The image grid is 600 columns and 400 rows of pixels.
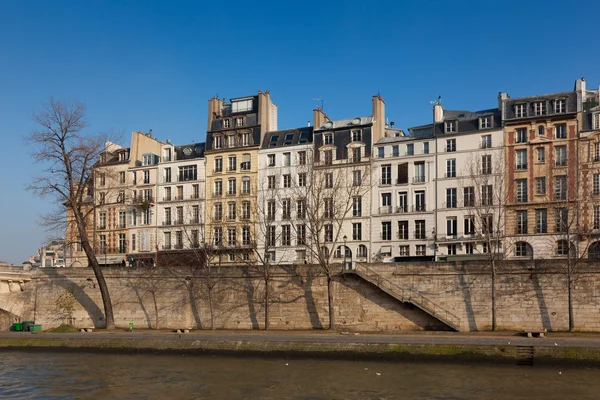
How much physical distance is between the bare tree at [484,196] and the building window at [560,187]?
339cm

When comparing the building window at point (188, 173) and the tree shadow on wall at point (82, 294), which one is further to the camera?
the building window at point (188, 173)

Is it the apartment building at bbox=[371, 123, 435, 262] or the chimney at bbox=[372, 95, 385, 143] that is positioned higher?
the chimney at bbox=[372, 95, 385, 143]

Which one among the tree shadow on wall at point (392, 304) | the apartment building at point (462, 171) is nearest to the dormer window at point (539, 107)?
the apartment building at point (462, 171)

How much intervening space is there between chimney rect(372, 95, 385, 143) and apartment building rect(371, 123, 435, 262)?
1.32 m

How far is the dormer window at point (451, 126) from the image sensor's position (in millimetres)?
48000

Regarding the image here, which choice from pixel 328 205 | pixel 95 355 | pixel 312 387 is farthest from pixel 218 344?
pixel 328 205

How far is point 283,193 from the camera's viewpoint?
169 ft

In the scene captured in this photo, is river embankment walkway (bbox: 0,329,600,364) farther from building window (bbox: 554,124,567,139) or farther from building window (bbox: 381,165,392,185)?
building window (bbox: 381,165,392,185)

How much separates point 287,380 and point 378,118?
31555 mm

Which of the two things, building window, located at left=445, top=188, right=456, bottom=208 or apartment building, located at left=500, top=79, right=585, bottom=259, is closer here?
apartment building, located at left=500, top=79, right=585, bottom=259

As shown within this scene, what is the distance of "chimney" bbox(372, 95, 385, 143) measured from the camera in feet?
166

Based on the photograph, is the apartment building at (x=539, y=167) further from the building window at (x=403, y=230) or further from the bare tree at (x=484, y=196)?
the building window at (x=403, y=230)

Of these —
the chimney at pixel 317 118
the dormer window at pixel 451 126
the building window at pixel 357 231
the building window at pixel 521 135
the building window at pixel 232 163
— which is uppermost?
the chimney at pixel 317 118

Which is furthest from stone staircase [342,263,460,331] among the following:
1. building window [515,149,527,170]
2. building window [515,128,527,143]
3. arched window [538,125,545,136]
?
arched window [538,125,545,136]
